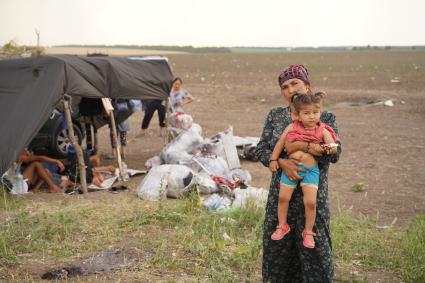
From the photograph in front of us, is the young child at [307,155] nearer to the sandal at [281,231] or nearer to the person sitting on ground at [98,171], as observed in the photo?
the sandal at [281,231]

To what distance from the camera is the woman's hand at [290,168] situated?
11.7 feet

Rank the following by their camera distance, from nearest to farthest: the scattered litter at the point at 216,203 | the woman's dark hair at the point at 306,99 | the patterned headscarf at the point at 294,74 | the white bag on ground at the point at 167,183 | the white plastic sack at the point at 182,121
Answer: the woman's dark hair at the point at 306,99, the patterned headscarf at the point at 294,74, the scattered litter at the point at 216,203, the white bag on ground at the point at 167,183, the white plastic sack at the point at 182,121

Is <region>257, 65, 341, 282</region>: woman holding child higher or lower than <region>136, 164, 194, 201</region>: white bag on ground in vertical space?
higher

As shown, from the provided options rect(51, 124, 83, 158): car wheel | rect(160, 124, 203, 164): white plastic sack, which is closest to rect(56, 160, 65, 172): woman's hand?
rect(51, 124, 83, 158): car wheel

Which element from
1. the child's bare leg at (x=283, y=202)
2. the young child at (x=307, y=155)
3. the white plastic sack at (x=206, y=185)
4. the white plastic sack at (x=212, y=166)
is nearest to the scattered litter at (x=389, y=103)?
the white plastic sack at (x=212, y=166)

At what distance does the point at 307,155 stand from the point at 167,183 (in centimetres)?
443

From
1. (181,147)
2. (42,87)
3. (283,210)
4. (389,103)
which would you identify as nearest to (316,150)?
(283,210)

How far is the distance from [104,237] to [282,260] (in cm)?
267

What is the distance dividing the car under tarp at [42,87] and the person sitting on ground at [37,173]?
0.77 meters

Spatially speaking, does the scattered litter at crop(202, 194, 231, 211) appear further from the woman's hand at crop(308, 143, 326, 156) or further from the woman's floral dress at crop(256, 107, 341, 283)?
the woman's hand at crop(308, 143, 326, 156)

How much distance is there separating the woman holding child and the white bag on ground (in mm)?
3913

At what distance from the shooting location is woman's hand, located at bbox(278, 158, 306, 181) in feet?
11.7

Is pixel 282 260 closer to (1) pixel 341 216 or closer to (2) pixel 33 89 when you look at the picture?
(1) pixel 341 216

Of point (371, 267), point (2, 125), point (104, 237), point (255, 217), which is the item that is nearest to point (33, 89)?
point (2, 125)
